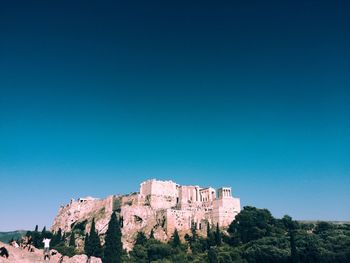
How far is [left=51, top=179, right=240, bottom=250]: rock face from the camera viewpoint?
363 feet

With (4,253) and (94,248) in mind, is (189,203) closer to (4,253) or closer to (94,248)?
(94,248)

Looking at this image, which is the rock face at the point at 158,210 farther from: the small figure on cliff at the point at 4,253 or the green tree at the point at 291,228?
the small figure on cliff at the point at 4,253

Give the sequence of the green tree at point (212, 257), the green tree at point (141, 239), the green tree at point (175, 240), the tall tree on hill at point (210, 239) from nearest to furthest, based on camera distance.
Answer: the green tree at point (212, 257) → the tall tree on hill at point (210, 239) → the green tree at point (175, 240) → the green tree at point (141, 239)

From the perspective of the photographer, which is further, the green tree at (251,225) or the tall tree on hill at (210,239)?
the green tree at (251,225)

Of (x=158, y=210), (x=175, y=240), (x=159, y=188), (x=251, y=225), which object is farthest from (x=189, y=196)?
(x=251, y=225)

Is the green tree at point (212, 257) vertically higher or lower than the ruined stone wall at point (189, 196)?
lower

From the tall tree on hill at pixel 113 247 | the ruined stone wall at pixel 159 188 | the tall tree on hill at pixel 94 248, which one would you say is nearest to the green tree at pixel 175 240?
the tall tree on hill at pixel 113 247

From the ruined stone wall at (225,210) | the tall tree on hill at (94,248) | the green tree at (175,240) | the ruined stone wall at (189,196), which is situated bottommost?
the tall tree on hill at (94,248)

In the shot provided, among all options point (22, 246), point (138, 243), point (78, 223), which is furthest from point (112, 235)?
point (78, 223)

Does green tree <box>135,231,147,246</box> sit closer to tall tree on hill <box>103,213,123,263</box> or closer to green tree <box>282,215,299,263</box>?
tall tree on hill <box>103,213,123,263</box>

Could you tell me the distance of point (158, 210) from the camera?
384ft

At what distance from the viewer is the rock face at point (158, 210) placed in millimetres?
110531

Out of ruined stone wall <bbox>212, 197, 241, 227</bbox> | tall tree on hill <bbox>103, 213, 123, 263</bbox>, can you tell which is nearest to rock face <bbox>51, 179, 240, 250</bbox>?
ruined stone wall <bbox>212, 197, 241, 227</bbox>

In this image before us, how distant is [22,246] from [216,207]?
72.7 metres
